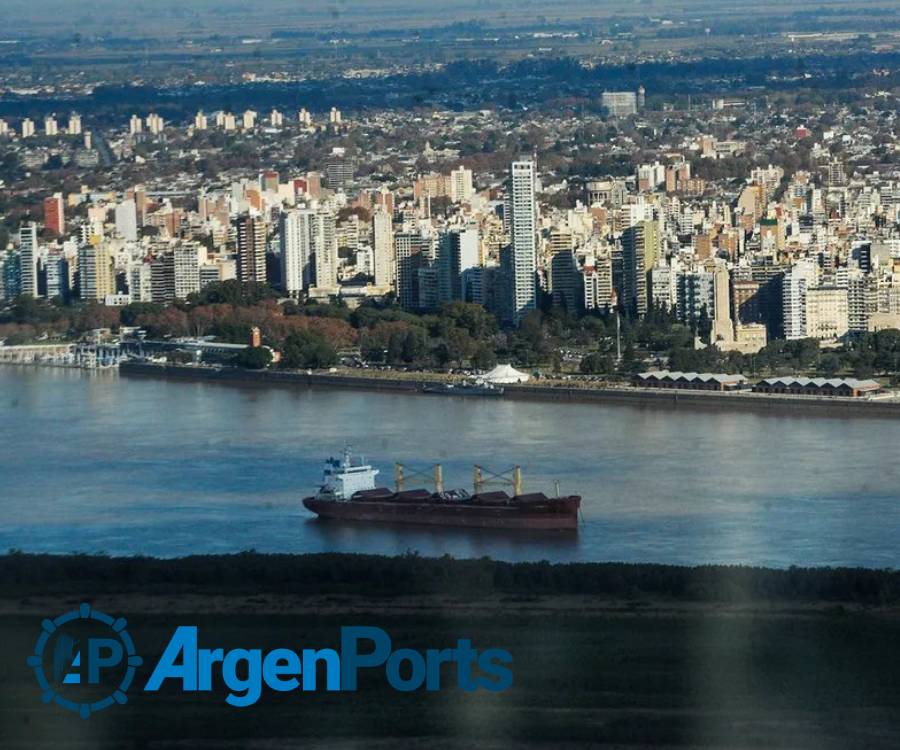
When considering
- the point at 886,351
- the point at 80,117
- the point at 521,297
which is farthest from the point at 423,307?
the point at 80,117

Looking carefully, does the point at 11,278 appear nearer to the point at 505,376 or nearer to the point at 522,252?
the point at 522,252

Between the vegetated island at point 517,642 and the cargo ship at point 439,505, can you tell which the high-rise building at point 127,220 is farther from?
the vegetated island at point 517,642

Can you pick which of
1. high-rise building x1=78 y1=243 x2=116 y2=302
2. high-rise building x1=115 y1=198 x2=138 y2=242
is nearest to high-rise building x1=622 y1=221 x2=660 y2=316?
high-rise building x1=78 y1=243 x2=116 y2=302

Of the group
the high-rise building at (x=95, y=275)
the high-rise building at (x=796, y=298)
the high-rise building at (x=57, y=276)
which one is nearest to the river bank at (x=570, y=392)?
the high-rise building at (x=796, y=298)

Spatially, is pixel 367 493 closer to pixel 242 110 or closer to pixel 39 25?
pixel 242 110

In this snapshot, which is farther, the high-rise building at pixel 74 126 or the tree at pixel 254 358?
the high-rise building at pixel 74 126

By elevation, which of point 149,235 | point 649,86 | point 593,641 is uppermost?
point 649,86

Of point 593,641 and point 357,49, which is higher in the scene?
point 357,49
